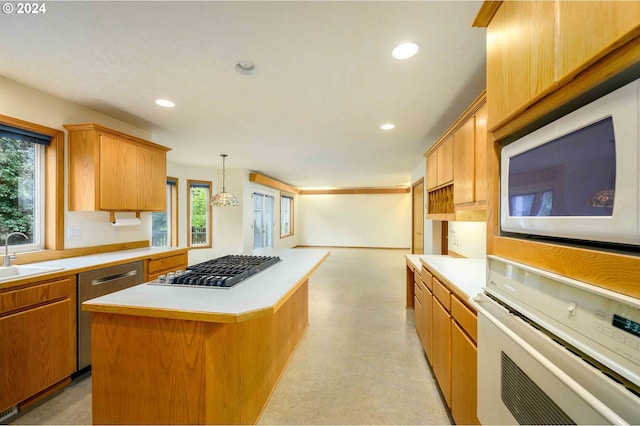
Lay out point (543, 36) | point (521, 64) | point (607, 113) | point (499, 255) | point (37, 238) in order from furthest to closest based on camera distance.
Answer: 1. point (37, 238)
2. point (499, 255)
3. point (521, 64)
4. point (543, 36)
5. point (607, 113)

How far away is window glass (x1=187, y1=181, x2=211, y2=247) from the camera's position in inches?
232

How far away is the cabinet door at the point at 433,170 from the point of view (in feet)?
9.31

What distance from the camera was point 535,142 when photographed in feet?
2.64

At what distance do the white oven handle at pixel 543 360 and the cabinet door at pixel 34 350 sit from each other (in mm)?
2833

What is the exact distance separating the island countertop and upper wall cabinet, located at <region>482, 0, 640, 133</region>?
4.31 feet

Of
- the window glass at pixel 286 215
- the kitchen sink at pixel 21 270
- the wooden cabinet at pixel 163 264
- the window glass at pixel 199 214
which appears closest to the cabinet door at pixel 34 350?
the kitchen sink at pixel 21 270

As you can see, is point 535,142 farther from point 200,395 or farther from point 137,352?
point 137,352

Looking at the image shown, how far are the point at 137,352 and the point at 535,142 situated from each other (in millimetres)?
1896

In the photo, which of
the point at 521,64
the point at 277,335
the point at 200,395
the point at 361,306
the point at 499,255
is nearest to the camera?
the point at 521,64

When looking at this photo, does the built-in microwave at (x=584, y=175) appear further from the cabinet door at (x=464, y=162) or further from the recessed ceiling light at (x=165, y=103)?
the recessed ceiling light at (x=165, y=103)

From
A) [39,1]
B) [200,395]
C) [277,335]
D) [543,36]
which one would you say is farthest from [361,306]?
[39,1]

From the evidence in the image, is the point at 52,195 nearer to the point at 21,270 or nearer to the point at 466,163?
the point at 21,270

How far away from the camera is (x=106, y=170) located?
2.62 meters

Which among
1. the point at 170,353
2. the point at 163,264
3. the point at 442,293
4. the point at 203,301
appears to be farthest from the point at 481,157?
the point at 163,264
